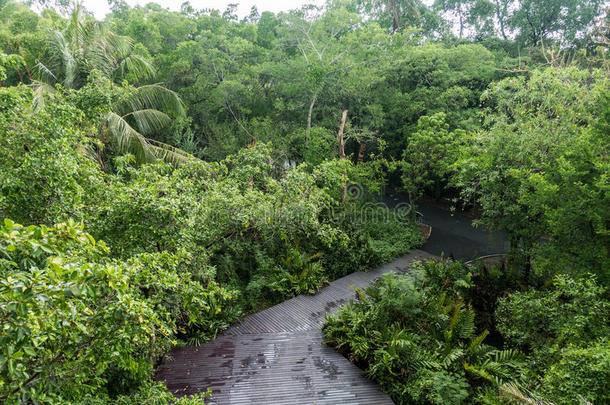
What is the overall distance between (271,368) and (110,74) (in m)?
9.99

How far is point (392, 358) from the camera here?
6762 mm

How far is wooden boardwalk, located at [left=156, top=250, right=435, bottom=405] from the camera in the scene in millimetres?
6289

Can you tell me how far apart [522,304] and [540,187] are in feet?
8.32

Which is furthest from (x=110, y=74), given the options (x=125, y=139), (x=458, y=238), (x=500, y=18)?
(x=500, y=18)

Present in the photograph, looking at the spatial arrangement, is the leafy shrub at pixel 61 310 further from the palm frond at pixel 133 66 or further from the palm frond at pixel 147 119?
the palm frond at pixel 133 66

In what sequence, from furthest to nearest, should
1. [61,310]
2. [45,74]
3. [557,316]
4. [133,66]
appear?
[133,66]
[45,74]
[557,316]
[61,310]

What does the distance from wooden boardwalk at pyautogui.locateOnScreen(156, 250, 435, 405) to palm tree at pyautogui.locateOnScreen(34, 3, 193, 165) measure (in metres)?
6.07

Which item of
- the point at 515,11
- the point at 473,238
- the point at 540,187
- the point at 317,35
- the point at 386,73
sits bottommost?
the point at 473,238

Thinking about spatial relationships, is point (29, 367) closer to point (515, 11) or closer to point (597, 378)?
point (597, 378)

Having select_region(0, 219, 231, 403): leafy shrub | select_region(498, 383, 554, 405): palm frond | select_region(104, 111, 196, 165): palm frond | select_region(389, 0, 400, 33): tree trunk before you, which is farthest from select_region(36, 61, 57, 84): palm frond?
select_region(389, 0, 400, 33): tree trunk

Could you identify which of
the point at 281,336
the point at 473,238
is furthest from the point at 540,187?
the point at 473,238

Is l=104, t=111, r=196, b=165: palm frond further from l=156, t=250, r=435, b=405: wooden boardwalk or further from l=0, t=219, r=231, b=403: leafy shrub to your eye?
l=0, t=219, r=231, b=403: leafy shrub

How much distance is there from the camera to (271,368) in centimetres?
693

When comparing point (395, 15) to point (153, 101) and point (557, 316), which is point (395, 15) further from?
point (557, 316)
